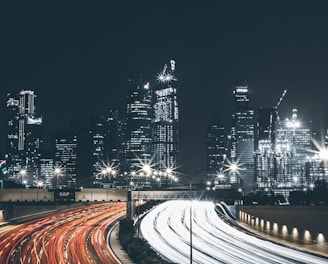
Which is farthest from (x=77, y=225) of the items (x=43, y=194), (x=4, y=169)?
(x=4, y=169)

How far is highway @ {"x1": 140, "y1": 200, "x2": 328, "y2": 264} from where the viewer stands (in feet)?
241

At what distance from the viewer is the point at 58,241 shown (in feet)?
285

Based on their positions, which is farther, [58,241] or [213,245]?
[213,245]

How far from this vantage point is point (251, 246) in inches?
3420

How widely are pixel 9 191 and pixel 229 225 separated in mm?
45343

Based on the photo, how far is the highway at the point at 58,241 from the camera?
7069 cm

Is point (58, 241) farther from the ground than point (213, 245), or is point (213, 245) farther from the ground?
point (58, 241)

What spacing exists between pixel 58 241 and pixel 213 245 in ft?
73.5

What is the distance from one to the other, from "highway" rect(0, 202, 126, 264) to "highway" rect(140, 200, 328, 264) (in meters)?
8.07

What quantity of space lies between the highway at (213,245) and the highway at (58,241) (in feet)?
26.5

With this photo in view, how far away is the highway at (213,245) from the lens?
73.5 metres

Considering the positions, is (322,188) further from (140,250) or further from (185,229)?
(140,250)

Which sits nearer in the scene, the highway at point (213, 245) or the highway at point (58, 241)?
the highway at point (58, 241)

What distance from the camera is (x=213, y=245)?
8912 cm
